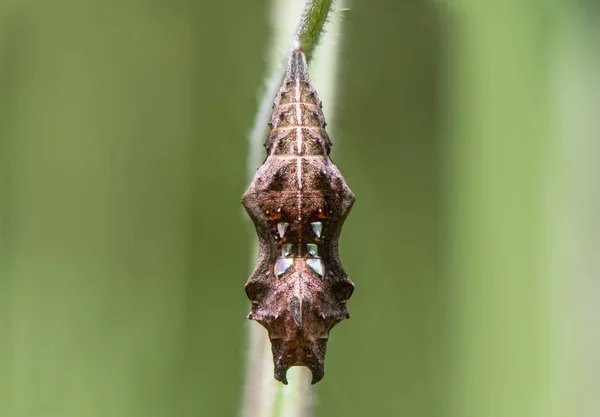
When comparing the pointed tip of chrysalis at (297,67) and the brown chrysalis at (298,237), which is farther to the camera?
the pointed tip of chrysalis at (297,67)

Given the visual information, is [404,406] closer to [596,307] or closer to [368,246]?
[368,246]

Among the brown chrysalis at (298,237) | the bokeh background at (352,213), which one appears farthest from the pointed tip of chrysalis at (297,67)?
the bokeh background at (352,213)

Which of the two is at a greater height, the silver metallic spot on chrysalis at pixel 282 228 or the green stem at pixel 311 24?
the green stem at pixel 311 24

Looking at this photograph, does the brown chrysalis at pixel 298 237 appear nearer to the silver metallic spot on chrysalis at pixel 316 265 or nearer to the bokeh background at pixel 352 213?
the silver metallic spot on chrysalis at pixel 316 265

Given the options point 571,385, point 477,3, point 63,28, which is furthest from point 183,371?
point 477,3

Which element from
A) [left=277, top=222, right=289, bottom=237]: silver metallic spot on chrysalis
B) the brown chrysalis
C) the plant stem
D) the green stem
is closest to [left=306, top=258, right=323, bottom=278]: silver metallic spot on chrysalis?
the brown chrysalis

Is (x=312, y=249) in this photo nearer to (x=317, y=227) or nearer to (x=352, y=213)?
(x=317, y=227)

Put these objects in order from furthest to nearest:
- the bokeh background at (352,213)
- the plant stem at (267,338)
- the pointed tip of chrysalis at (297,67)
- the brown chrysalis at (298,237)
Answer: the bokeh background at (352,213) → the plant stem at (267,338) → the pointed tip of chrysalis at (297,67) → the brown chrysalis at (298,237)
